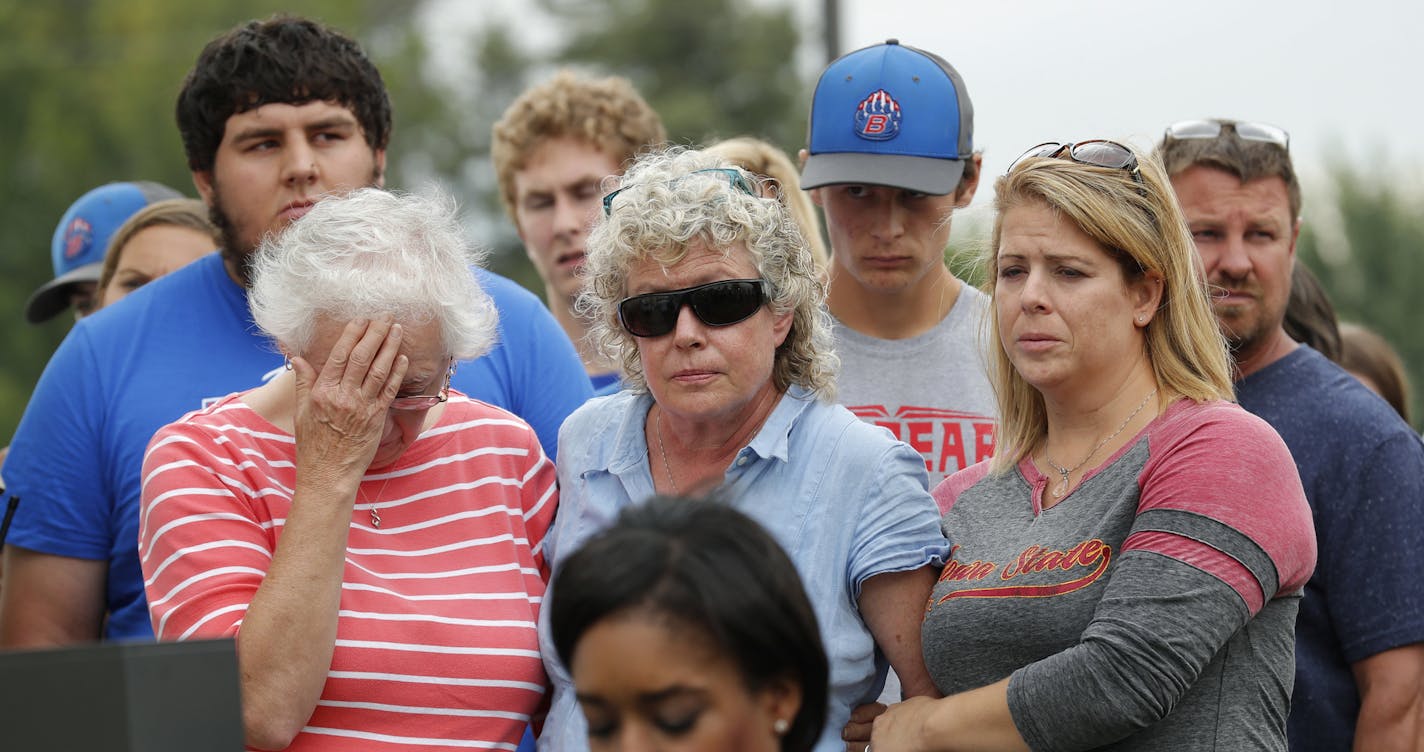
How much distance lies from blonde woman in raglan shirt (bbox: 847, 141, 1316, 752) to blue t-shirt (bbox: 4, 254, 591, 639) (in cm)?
109

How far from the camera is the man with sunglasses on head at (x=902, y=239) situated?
3.73m

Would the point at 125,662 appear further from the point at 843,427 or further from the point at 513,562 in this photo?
the point at 843,427

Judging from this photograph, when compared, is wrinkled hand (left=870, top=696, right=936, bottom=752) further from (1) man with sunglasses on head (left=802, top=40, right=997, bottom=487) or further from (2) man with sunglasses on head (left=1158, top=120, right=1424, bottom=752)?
(2) man with sunglasses on head (left=1158, top=120, right=1424, bottom=752)

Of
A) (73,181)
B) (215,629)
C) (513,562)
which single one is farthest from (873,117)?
(73,181)

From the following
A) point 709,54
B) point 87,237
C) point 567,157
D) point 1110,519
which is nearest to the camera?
point 1110,519

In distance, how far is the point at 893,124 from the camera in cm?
379

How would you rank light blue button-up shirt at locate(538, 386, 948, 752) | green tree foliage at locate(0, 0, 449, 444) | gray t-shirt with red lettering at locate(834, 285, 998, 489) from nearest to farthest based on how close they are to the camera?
light blue button-up shirt at locate(538, 386, 948, 752)
gray t-shirt with red lettering at locate(834, 285, 998, 489)
green tree foliage at locate(0, 0, 449, 444)

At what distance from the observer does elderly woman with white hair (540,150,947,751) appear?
2.81 metres

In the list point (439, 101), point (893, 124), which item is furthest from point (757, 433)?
point (439, 101)

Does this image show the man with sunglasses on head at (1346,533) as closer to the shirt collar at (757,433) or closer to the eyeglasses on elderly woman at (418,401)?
the shirt collar at (757,433)

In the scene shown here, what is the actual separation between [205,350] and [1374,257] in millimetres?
16659

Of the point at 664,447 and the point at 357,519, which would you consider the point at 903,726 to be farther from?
the point at 357,519

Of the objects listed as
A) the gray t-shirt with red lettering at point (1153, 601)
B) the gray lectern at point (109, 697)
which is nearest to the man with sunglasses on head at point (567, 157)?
the gray t-shirt with red lettering at point (1153, 601)

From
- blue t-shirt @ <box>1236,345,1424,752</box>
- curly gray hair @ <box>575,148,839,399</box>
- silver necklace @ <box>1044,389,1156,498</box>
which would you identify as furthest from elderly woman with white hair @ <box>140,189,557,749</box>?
blue t-shirt @ <box>1236,345,1424,752</box>
